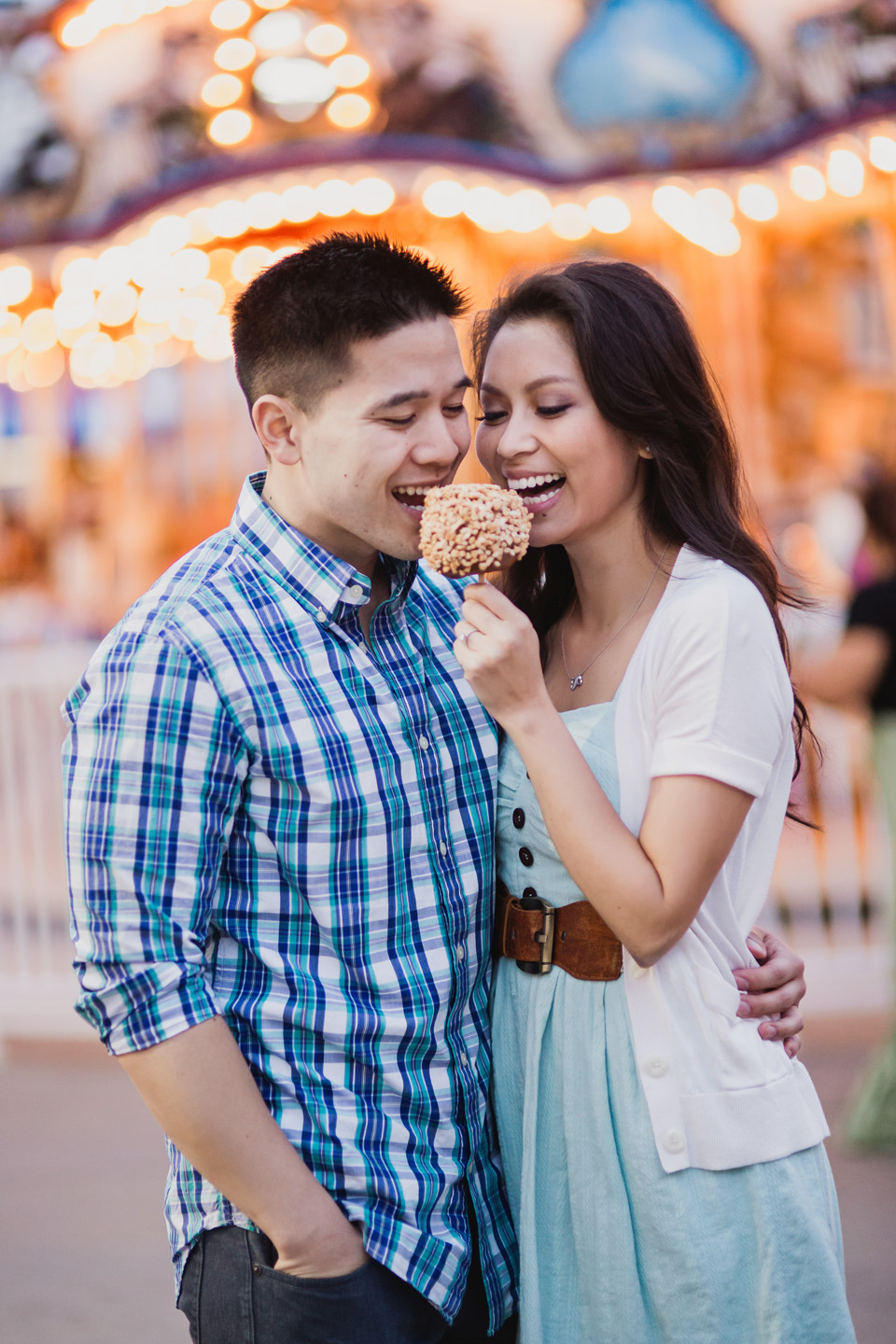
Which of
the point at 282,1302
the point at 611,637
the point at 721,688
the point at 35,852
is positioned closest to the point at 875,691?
the point at 611,637

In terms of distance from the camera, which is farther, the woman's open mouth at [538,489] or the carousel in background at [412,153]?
the carousel in background at [412,153]

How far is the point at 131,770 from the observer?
174 centimetres

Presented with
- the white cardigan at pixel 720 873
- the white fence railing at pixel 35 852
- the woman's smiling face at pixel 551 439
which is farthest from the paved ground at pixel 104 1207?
the woman's smiling face at pixel 551 439

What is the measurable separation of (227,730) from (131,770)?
5.8 inches

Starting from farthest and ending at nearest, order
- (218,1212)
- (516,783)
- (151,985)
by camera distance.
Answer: (516,783) → (218,1212) → (151,985)

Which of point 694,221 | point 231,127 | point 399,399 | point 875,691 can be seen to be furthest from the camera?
point 694,221

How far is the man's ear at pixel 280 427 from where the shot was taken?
6.75 ft

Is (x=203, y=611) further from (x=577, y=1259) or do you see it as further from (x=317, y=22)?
(x=317, y=22)

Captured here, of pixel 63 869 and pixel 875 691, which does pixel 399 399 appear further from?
pixel 63 869

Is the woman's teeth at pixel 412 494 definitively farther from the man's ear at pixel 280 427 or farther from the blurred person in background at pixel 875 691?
the blurred person in background at pixel 875 691

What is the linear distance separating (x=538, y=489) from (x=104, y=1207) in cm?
344

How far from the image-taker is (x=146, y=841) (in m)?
1.74

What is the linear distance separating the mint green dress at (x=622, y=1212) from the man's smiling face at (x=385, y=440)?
481 mm

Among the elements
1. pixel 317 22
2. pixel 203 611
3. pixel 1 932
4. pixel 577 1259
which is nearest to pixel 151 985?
pixel 203 611
